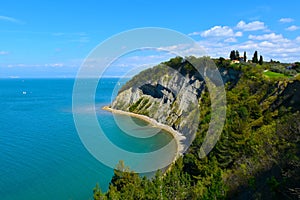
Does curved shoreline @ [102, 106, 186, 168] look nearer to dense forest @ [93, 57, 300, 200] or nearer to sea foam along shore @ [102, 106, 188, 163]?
sea foam along shore @ [102, 106, 188, 163]

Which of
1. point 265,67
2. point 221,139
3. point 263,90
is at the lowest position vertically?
point 221,139

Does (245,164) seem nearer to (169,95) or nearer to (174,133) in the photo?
(174,133)

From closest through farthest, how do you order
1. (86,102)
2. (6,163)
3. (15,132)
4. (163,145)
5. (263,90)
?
(86,102) < (6,163) < (263,90) < (163,145) < (15,132)

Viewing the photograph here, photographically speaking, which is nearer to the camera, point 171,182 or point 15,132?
point 171,182

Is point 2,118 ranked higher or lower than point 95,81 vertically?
lower

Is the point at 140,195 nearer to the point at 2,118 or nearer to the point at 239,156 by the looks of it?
the point at 239,156

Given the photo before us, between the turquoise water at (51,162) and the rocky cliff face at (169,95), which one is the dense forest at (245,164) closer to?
the turquoise water at (51,162)

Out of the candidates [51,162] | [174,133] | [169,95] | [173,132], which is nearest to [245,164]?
[51,162]

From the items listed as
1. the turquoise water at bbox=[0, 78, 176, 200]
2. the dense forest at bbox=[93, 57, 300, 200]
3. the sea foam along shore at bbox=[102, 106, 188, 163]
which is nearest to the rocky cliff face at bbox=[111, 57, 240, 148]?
the sea foam along shore at bbox=[102, 106, 188, 163]

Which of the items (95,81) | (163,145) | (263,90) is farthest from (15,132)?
(95,81)
